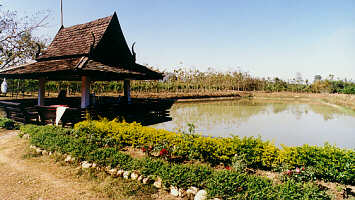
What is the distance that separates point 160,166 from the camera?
16.1 ft

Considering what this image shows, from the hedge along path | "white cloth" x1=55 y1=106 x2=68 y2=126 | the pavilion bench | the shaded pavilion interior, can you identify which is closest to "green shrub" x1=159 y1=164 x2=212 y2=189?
the hedge along path

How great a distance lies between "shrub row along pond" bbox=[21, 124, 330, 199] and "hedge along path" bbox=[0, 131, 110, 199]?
685 millimetres

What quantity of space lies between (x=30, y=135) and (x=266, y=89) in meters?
61.1

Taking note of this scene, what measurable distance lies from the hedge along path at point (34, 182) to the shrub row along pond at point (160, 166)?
0.69 meters

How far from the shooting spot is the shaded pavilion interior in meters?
9.76

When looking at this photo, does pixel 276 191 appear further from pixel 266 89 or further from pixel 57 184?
pixel 266 89

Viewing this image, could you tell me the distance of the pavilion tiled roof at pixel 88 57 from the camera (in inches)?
384

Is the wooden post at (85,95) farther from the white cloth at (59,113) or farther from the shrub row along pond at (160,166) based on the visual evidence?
the shrub row along pond at (160,166)

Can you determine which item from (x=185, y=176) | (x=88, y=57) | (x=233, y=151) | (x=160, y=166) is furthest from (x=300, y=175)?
(x=88, y=57)

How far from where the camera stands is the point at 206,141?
532 cm

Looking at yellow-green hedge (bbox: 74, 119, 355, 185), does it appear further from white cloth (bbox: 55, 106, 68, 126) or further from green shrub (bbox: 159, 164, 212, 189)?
white cloth (bbox: 55, 106, 68, 126)

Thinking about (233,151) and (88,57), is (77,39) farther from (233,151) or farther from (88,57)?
(233,151)

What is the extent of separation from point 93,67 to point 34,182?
18.1 feet

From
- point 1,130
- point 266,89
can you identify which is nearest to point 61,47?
point 1,130
